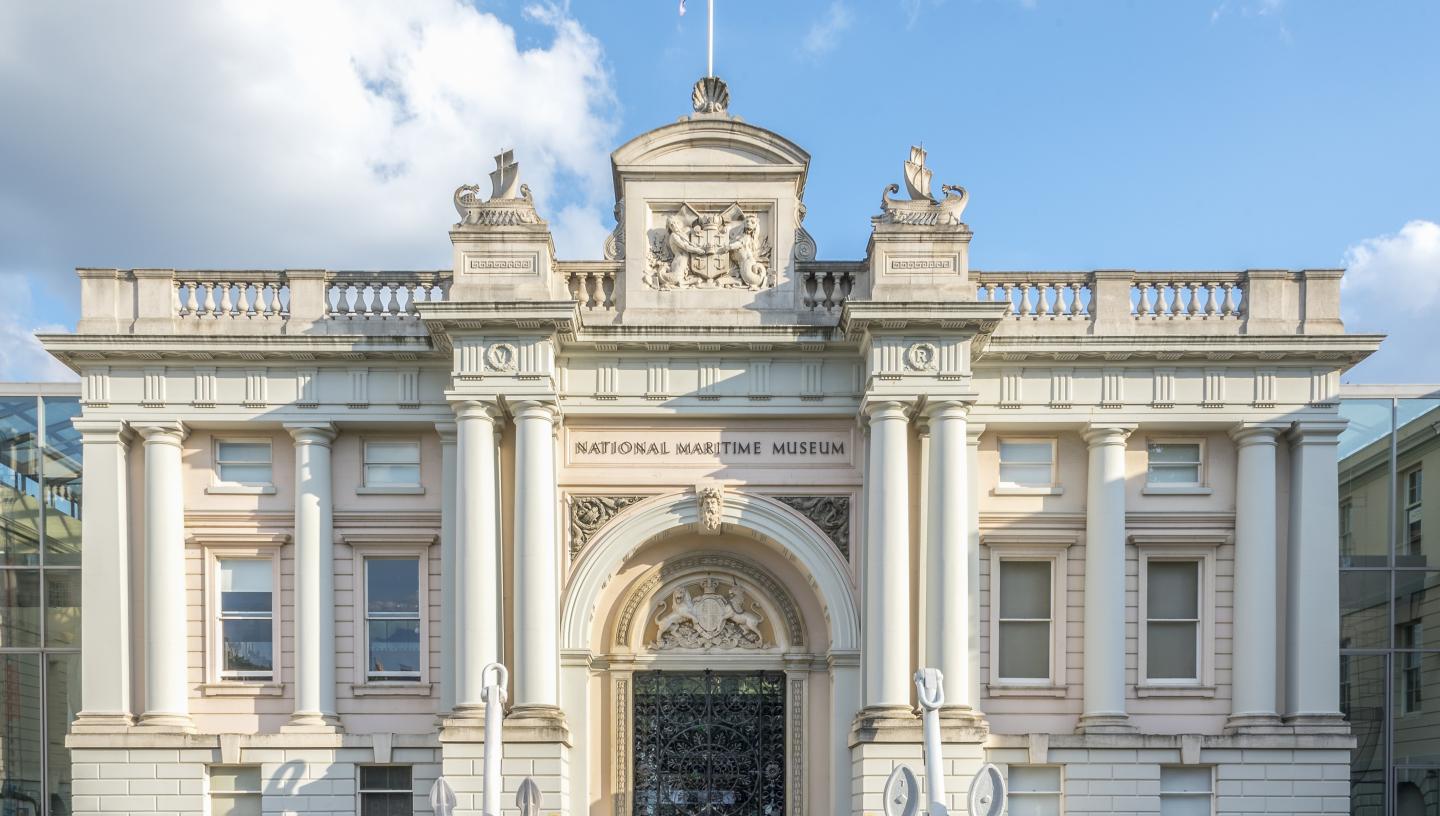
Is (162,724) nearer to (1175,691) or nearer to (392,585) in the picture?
(392,585)

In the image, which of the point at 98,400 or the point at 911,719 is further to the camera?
the point at 98,400

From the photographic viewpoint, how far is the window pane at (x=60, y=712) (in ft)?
76.2

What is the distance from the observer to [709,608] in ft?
74.8

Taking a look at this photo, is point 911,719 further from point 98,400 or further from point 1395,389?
point 98,400

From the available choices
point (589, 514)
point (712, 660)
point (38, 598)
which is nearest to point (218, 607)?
point (38, 598)

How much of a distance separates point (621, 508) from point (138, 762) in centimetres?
813

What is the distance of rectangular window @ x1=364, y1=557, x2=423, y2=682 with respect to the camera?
22.1 m

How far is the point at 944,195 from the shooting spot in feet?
71.8

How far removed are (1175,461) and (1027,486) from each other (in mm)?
2409

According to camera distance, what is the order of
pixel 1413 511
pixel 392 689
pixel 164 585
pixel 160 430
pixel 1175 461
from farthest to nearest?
1. pixel 1413 511
2. pixel 1175 461
3. pixel 392 689
4. pixel 160 430
5. pixel 164 585

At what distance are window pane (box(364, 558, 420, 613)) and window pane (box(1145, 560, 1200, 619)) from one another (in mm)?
11604

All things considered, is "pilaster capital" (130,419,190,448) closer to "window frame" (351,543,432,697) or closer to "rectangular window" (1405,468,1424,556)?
"window frame" (351,543,432,697)

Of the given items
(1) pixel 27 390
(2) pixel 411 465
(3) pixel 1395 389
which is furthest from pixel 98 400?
(3) pixel 1395 389

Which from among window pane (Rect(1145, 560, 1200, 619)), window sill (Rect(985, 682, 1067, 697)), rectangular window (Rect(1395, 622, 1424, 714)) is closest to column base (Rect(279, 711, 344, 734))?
window sill (Rect(985, 682, 1067, 697))
